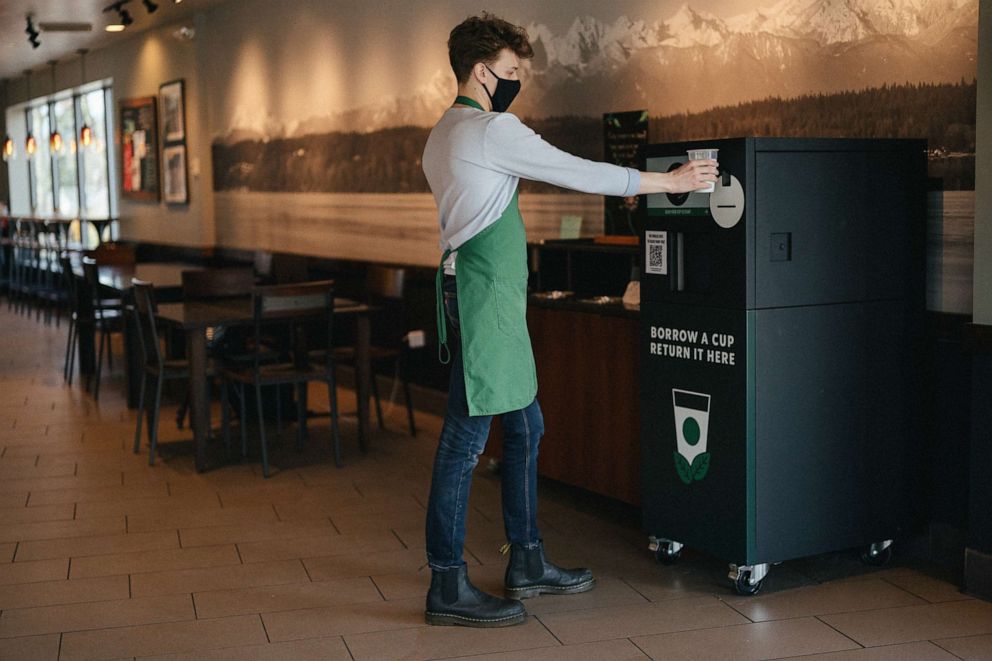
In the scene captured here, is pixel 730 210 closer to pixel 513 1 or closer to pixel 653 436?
pixel 653 436

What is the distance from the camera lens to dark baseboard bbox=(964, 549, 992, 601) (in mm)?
3801

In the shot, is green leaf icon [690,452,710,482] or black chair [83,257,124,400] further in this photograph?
black chair [83,257,124,400]

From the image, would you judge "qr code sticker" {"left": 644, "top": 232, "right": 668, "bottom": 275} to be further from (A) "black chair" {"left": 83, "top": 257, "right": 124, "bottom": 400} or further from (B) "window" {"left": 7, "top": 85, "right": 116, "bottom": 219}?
(B) "window" {"left": 7, "top": 85, "right": 116, "bottom": 219}

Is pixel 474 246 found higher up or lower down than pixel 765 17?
lower down

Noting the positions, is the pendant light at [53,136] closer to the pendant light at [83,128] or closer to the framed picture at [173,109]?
the pendant light at [83,128]

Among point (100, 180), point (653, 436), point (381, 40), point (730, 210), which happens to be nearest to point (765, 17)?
point (730, 210)

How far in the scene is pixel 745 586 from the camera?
→ 12.6 ft

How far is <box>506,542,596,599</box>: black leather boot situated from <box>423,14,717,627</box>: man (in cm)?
14

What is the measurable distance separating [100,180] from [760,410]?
1420cm

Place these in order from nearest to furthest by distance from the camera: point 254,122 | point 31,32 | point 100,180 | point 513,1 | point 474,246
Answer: point 474,246
point 513,1
point 254,122
point 31,32
point 100,180

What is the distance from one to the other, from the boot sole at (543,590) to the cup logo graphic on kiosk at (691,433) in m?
0.50

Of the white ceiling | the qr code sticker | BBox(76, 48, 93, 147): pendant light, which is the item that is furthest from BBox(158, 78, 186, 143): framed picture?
the qr code sticker

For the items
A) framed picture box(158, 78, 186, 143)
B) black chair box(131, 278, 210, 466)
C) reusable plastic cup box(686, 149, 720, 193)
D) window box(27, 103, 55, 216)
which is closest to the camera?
reusable plastic cup box(686, 149, 720, 193)

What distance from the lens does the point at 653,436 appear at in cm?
415
